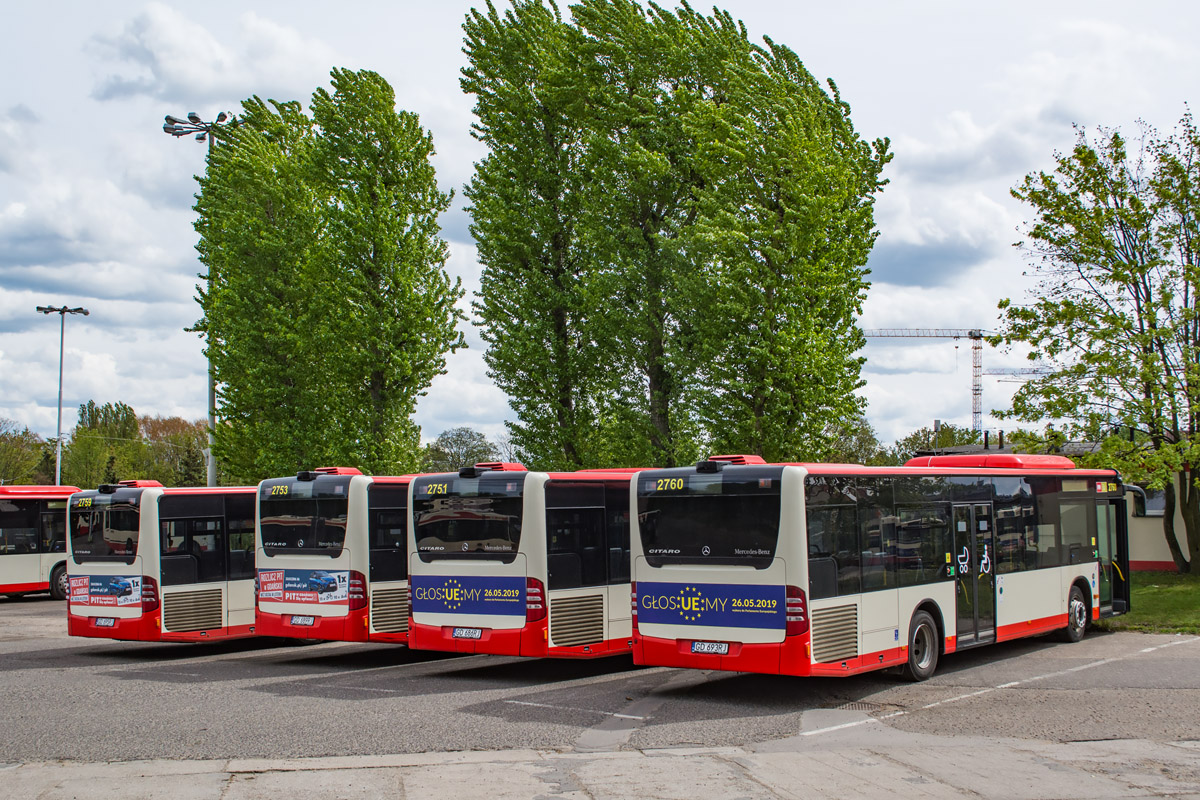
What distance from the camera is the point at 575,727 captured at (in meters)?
11.6

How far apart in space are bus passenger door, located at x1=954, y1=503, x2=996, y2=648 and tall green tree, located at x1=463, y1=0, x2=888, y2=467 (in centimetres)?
902

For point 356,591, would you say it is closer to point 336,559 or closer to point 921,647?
point 336,559

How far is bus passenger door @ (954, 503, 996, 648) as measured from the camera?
15285 millimetres

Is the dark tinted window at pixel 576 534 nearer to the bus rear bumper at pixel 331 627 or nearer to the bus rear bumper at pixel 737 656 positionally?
the bus rear bumper at pixel 737 656

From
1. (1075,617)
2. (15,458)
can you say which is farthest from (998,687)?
(15,458)

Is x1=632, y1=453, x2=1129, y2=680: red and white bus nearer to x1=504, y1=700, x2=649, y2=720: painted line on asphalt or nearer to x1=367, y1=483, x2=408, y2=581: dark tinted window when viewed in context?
x1=504, y1=700, x2=649, y2=720: painted line on asphalt

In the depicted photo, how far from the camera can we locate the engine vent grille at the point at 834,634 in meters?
12.6

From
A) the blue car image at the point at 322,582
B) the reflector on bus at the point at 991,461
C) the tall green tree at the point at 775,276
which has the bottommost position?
the blue car image at the point at 322,582

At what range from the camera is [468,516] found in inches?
624

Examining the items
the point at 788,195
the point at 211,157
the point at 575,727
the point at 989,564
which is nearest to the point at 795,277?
the point at 788,195

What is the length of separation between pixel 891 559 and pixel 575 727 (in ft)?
15.1

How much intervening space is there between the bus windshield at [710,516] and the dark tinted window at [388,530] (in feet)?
16.1

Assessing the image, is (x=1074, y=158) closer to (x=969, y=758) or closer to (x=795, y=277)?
(x=795, y=277)

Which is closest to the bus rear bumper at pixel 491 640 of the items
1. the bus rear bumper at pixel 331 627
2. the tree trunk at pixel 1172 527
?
the bus rear bumper at pixel 331 627
